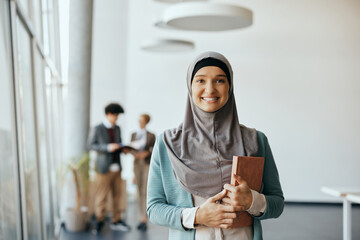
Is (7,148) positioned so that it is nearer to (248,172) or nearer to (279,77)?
(248,172)

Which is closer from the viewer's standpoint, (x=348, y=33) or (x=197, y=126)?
(x=197, y=126)

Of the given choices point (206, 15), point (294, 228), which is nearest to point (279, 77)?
point (294, 228)

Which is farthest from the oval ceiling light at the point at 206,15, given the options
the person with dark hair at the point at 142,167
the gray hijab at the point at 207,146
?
the gray hijab at the point at 207,146

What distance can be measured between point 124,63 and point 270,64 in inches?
130

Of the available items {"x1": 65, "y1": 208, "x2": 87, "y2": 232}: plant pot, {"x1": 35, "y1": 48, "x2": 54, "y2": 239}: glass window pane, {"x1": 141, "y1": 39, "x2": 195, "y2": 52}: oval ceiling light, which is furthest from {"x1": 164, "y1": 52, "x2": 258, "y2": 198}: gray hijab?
{"x1": 141, "y1": 39, "x2": 195, "y2": 52}: oval ceiling light

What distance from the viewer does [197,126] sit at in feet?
6.72

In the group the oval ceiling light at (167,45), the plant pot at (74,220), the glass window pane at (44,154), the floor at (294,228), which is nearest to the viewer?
the glass window pane at (44,154)

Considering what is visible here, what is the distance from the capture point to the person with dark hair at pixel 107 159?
7340 mm

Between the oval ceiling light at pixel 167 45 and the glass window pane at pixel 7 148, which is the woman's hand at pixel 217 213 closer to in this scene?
the glass window pane at pixel 7 148

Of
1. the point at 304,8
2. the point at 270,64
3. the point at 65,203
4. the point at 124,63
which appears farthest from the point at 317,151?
the point at 65,203

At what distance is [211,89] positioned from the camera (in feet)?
6.43

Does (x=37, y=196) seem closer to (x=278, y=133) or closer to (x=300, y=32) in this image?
(x=278, y=133)

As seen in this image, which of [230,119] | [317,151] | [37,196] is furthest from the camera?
[317,151]

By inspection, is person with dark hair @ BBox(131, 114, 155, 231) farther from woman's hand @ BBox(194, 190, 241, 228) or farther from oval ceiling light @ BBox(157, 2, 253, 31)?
woman's hand @ BBox(194, 190, 241, 228)
